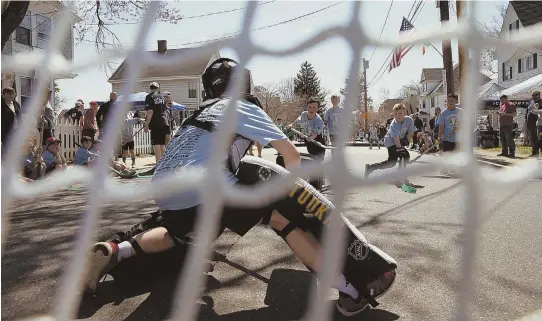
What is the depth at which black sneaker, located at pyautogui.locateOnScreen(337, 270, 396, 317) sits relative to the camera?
221cm

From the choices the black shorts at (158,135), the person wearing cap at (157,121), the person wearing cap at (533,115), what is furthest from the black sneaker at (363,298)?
the person wearing cap at (533,115)

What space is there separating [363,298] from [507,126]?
7656 millimetres

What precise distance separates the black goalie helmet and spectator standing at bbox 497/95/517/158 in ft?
19.7

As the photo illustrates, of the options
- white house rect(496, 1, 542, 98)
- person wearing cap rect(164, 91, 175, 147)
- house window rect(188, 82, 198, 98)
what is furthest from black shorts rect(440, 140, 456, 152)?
person wearing cap rect(164, 91, 175, 147)

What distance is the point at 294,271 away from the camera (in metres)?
2.79

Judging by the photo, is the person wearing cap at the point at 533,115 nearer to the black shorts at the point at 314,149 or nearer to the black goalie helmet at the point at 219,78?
the black shorts at the point at 314,149

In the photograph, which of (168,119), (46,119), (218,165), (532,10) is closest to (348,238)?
(218,165)

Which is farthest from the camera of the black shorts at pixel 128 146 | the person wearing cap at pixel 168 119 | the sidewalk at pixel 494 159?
the black shorts at pixel 128 146

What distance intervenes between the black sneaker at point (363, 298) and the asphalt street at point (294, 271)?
37mm

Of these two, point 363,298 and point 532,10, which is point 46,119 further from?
point 532,10

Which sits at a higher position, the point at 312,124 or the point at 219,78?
the point at 219,78

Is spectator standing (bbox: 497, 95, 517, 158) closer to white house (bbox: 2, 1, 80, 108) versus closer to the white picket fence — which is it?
white house (bbox: 2, 1, 80, 108)

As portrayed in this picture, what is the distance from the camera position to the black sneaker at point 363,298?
221cm

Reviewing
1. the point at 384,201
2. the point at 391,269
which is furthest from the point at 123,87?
the point at 384,201
